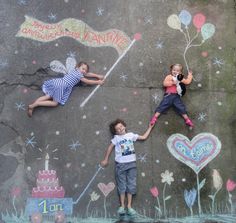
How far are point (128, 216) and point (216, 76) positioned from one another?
2095mm

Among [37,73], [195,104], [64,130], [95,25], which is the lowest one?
[64,130]

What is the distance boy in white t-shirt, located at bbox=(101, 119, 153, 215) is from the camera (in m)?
5.43

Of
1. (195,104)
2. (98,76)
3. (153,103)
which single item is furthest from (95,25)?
(195,104)

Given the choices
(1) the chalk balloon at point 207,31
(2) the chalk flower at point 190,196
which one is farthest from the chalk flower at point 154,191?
(1) the chalk balloon at point 207,31

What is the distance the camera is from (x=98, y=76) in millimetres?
5680

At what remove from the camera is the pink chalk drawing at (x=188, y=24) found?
589 cm

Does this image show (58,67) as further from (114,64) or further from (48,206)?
(48,206)

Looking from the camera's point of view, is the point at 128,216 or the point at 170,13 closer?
the point at 128,216

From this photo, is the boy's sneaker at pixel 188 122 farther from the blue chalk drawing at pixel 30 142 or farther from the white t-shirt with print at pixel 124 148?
the blue chalk drawing at pixel 30 142

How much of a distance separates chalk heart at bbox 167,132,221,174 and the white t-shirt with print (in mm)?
481

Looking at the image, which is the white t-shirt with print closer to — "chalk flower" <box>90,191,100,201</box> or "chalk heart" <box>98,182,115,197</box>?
"chalk heart" <box>98,182,115,197</box>

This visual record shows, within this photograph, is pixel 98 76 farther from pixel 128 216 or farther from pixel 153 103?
pixel 128 216

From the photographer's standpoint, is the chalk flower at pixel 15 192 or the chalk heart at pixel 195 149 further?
the chalk heart at pixel 195 149

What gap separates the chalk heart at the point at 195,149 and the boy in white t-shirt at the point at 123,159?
43 cm
